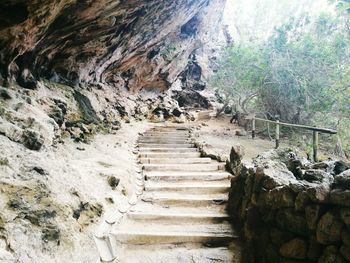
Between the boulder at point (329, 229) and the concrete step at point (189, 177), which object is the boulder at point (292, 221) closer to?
the boulder at point (329, 229)

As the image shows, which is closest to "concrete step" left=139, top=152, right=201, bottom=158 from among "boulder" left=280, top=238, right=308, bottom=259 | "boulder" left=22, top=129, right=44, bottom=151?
"boulder" left=22, top=129, right=44, bottom=151

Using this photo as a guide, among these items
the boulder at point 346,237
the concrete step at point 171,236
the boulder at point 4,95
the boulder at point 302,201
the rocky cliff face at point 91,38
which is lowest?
the concrete step at point 171,236

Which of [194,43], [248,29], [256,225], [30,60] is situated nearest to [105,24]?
[30,60]

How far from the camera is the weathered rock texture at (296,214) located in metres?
2.86

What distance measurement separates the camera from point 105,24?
30.2 ft

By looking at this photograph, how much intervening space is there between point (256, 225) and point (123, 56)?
1191 centimetres

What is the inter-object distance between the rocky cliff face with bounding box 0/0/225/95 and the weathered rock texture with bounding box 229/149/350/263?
5.23 metres

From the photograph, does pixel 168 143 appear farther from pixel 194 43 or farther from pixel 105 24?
pixel 194 43

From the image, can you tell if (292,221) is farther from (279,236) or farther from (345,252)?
(345,252)

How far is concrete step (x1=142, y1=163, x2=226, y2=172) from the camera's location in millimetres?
7255

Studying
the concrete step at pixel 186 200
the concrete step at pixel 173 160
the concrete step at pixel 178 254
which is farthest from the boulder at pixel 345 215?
the concrete step at pixel 173 160

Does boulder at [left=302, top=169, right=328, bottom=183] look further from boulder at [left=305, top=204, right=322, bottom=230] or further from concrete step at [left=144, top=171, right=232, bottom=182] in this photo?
concrete step at [left=144, top=171, right=232, bottom=182]

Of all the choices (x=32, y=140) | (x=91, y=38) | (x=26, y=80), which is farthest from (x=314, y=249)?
(x=91, y=38)

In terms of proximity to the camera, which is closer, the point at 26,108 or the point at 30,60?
the point at 26,108
